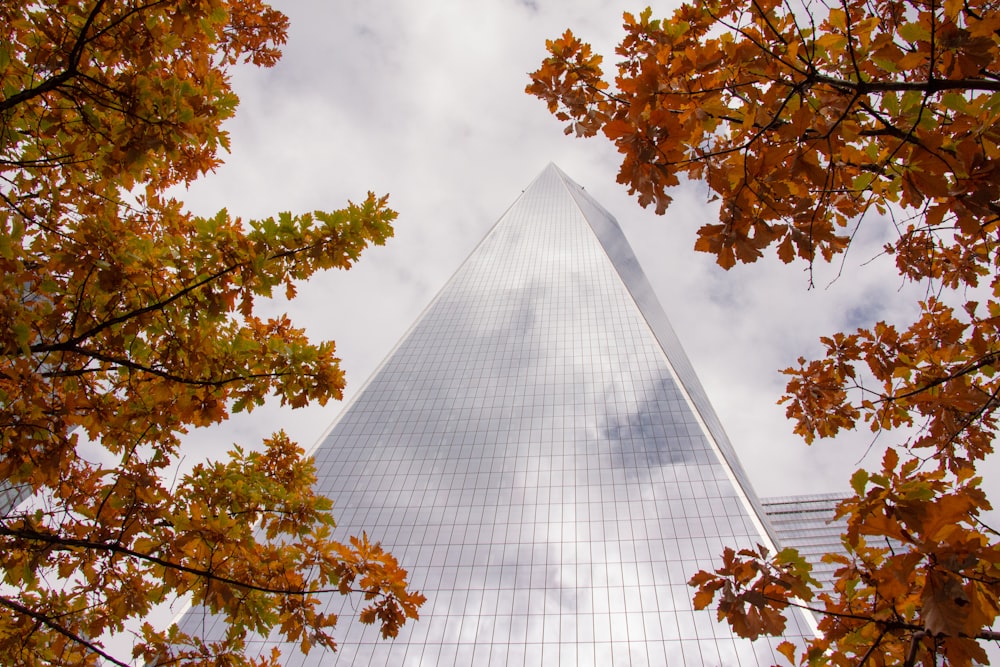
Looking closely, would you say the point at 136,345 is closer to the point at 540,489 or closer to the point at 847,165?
the point at 847,165

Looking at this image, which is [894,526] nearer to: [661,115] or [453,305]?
[661,115]

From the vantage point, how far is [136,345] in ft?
8.37

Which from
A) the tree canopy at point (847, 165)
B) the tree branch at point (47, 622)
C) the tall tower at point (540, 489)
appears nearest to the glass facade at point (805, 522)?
the tall tower at point (540, 489)

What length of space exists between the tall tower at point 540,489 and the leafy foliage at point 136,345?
19308 mm

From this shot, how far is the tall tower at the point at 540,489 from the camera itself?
1991cm

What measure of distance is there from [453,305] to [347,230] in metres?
42.9

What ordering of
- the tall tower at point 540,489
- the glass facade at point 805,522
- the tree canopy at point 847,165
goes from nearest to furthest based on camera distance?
the tree canopy at point 847,165 < the tall tower at point 540,489 < the glass facade at point 805,522

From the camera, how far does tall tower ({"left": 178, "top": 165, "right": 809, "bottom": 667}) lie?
19906 millimetres

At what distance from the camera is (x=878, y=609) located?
182 cm

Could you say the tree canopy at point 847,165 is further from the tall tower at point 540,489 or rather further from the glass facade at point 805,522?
the glass facade at point 805,522

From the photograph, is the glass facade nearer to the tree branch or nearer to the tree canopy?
the tree canopy

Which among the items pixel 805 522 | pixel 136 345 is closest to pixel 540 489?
pixel 136 345

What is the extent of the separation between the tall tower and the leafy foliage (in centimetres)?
1931

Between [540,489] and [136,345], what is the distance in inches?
1027
